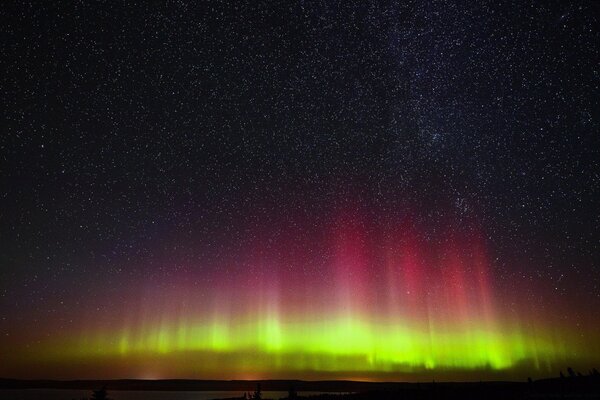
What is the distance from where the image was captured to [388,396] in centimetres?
3328

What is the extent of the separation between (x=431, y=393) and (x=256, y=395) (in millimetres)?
13784

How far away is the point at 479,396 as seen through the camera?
1127 inches

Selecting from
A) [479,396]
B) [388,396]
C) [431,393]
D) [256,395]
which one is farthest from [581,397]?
[256,395]

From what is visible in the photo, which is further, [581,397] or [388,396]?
[388,396]

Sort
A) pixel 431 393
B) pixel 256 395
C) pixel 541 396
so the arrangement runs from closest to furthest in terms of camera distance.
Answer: pixel 541 396 < pixel 256 395 < pixel 431 393

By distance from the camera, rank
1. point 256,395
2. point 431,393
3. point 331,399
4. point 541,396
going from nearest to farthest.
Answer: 1. point 541,396
2. point 256,395
3. point 431,393
4. point 331,399

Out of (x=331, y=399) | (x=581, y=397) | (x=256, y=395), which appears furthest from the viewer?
(x=331, y=399)

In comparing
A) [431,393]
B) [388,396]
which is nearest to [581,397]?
[431,393]

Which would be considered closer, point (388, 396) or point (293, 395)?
point (293, 395)

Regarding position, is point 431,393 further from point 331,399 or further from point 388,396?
point 331,399

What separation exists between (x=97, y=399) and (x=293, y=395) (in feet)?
37.0

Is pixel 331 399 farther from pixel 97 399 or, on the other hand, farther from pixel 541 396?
pixel 97 399

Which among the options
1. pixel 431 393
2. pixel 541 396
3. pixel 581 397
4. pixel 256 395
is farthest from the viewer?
pixel 431 393

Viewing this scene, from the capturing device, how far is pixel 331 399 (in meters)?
37.8
